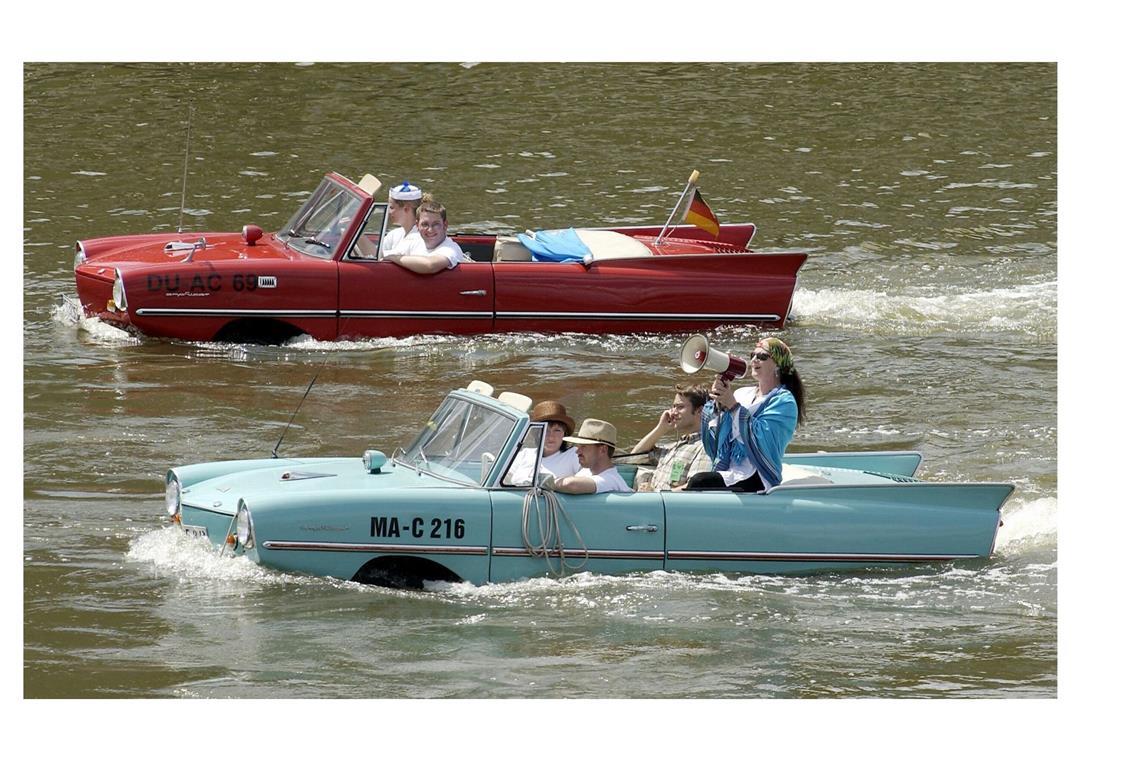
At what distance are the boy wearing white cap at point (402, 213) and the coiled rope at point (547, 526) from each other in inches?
250

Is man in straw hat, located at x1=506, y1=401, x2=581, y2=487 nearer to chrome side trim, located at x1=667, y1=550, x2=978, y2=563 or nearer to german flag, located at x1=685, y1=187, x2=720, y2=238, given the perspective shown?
chrome side trim, located at x1=667, y1=550, x2=978, y2=563

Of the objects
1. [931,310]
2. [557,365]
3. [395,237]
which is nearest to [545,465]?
[557,365]

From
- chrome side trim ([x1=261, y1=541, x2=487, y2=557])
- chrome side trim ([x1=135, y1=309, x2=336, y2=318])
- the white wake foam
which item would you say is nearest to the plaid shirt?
chrome side trim ([x1=261, y1=541, x2=487, y2=557])

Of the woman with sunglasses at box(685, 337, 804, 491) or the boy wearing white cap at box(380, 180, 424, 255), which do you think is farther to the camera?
the boy wearing white cap at box(380, 180, 424, 255)

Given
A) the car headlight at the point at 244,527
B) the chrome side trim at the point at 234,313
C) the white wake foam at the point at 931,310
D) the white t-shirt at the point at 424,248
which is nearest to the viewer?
the car headlight at the point at 244,527

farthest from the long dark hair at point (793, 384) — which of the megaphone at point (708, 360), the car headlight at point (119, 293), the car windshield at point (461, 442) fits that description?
the car headlight at point (119, 293)

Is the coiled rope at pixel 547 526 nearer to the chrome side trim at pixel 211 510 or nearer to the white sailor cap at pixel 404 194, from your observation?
the chrome side trim at pixel 211 510

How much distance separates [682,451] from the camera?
1015 centimetres

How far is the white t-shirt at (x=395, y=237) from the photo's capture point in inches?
609

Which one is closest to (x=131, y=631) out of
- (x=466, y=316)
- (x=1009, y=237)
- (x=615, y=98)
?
(x=466, y=316)

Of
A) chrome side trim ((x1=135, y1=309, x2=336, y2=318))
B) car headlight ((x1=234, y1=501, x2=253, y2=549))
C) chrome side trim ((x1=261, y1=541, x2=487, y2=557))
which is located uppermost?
chrome side trim ((x1=135, y1=309, x2=336, y2=318))

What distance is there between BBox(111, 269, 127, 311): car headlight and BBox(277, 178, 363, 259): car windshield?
1589 millimetres

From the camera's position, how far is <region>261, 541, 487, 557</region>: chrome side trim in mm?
9062

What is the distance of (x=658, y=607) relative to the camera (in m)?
9.20
